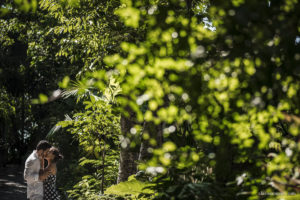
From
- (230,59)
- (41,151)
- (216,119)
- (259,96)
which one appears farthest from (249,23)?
(41,151)

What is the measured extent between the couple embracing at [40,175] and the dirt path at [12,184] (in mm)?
8723

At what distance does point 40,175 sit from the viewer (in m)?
4.78

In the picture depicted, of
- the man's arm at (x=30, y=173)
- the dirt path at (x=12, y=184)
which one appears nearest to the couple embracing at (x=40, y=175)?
the man's arm at (x=30, y=173)

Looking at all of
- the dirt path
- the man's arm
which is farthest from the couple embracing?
the dirt path

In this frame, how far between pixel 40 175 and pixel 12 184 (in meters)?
12.4

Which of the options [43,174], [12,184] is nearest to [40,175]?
[43,174]

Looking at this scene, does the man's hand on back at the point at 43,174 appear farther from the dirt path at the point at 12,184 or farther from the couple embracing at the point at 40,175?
the dirt path at the point at 12,184

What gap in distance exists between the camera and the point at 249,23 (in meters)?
1.88

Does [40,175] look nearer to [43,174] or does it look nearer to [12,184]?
[43,174]

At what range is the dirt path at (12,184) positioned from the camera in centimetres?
1309

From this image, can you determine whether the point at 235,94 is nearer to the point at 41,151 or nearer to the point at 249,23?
the point at 249,23

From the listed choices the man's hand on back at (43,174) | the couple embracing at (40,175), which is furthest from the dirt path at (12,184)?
the man's hand on back at (43,174)

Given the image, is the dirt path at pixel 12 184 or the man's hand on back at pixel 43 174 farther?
the dirt path at pixel 12 184

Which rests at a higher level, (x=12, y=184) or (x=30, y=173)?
(x=30, y=173)
